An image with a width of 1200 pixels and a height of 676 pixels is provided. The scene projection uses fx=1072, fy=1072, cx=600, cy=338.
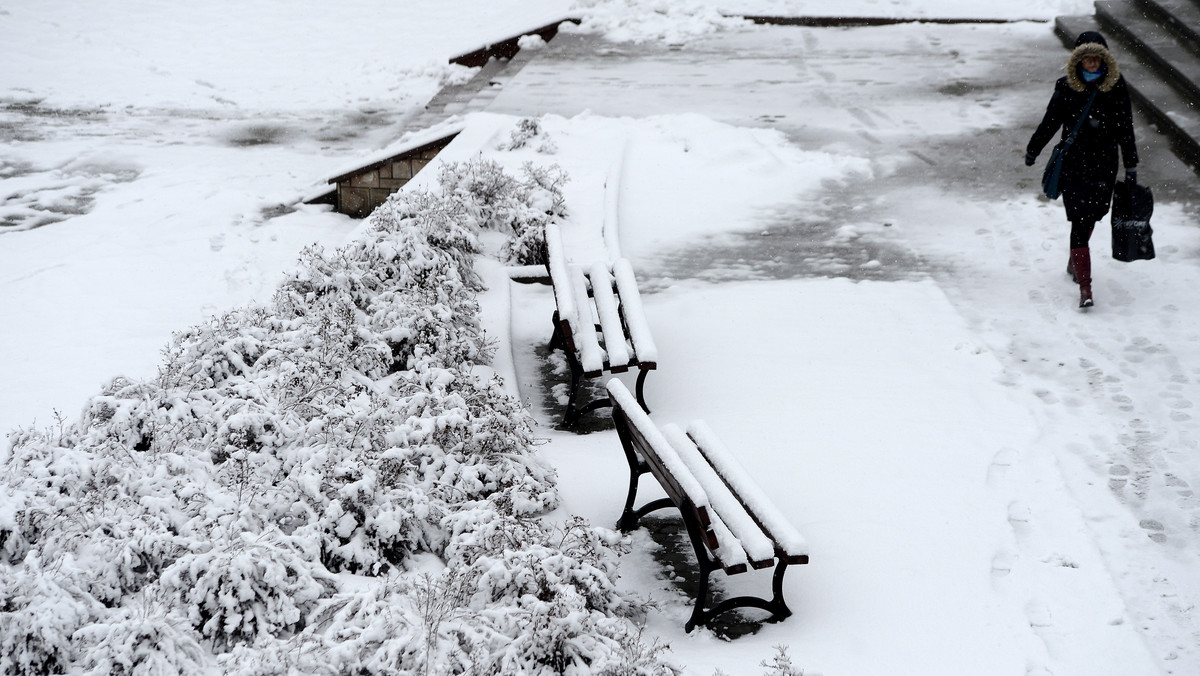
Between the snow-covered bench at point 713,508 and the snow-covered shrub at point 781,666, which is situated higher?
the snow-covered bench at point 713,508

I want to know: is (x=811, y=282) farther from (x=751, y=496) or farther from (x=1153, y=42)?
(x=1153, y=42)

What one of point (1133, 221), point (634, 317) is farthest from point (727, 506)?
point (1133, 221)

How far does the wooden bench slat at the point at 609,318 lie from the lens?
6012 mm

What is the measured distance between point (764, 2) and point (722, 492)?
14949 mm

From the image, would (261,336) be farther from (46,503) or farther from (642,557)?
(642,557)

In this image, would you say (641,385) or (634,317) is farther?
(634,317)

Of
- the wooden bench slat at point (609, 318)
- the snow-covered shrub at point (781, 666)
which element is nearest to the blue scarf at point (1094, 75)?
the wooden bench slat at point (609, 318)

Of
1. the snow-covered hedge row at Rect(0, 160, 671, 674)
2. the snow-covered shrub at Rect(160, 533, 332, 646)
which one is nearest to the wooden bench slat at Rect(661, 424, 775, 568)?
the snow-covered hedge row at Rect(0, 160, 671, 674)

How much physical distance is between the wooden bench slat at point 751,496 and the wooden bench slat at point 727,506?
0.10 feet

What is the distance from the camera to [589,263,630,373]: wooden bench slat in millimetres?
6012

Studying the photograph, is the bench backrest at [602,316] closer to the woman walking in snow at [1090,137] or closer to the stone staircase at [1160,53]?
the woman walking in snow at [1090,137]

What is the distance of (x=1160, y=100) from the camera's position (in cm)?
1127

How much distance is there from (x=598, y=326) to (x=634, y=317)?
2.27ft

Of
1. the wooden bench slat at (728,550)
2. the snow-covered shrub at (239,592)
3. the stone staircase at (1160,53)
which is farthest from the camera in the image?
the stone staircase at (1160,53)
